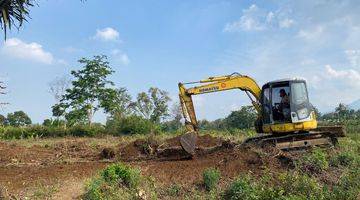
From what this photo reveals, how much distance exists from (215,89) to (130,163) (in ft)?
13.5

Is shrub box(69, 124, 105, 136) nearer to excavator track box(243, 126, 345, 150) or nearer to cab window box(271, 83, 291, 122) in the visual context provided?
excavator track box(243, 126, 345, 150)

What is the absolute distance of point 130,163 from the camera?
53.9 ft

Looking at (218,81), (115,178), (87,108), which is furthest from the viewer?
(87,108)

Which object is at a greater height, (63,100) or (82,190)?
(63,100)

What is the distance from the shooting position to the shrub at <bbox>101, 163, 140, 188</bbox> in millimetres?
11539

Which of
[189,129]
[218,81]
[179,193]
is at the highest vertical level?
[218,81]

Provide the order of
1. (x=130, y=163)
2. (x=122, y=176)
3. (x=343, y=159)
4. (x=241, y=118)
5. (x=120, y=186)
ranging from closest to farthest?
(x=120, y=186)
(x=122, y=176)
(x=343, y=159)
(x=130, y=163)
(x=241, y=118)

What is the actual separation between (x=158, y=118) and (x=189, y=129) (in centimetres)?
4294

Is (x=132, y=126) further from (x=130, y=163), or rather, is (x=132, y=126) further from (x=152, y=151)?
(x=130, y=163)

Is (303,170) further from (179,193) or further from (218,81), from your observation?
(218,81)

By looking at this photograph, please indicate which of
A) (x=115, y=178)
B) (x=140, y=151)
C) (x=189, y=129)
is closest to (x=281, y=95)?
(x=189, y=129)

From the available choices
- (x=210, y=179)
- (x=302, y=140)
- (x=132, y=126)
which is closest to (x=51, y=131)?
(x=132, y=126)

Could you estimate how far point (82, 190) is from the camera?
11.6 metres

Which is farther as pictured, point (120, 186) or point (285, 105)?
point (285, 105)
